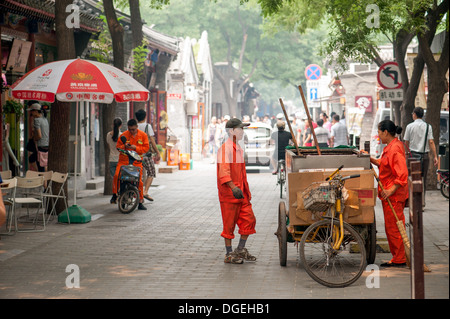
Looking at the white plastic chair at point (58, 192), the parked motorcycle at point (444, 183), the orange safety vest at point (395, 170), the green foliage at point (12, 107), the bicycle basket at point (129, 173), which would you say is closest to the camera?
the orange safety vest at point (395, 170)

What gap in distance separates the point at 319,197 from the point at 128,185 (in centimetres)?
746

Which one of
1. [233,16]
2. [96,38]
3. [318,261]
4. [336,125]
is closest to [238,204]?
[318,261]

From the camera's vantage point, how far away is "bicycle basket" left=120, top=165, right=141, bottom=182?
1511 centimetres

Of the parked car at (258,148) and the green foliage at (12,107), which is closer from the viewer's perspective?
the green foliage at (12,107)

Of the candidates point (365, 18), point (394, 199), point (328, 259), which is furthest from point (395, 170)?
point (365, 18)

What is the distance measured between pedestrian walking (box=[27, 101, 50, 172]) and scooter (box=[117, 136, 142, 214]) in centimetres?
280

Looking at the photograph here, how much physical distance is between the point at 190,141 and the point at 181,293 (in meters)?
32.0

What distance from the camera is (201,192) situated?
20.0 m

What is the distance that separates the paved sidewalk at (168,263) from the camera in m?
7.88

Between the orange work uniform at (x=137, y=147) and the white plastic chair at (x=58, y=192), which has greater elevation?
the orange work uniform at (x=137, y=147)

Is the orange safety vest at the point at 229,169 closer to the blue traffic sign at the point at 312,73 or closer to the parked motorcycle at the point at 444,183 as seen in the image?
the parked motorcycle at the point at 444,183

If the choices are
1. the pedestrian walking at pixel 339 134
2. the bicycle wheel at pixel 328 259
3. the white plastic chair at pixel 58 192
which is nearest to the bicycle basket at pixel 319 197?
the bicycle wheel at pixel 328 259

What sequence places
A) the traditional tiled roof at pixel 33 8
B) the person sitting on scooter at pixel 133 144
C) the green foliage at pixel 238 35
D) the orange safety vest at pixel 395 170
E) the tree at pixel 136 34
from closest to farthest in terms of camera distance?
1. the orange safety vest at pixel 395 170
2. the traditional tiled roof at pixel 33 8
3. the person sitting on scooter at pixel 133 144
4. the tree at pixel 136 34
5. the green foliage at pixel 238 35

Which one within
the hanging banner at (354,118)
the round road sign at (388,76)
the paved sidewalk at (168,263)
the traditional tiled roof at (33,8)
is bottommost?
the paved sidewalk at (168,263)
